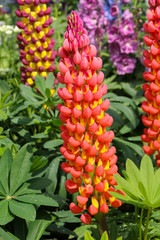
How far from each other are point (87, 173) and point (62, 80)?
357mm

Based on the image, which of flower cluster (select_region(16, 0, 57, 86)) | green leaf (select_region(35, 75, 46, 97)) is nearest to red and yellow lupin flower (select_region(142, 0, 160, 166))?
green leaf (select_region(35, 75, 46, 97))

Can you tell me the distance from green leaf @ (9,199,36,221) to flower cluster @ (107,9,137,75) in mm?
2059

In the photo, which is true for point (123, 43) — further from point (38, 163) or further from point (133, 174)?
point (133, 174)

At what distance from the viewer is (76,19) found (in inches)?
45.6

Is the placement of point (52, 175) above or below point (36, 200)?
below

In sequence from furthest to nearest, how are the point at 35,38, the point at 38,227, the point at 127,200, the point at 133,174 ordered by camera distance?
the point at 35,38 → the point at 38,227 → the point at 133,174 → the point at 127,200

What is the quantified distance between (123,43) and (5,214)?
2.23 meters

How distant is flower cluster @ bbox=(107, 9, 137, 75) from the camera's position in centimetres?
319

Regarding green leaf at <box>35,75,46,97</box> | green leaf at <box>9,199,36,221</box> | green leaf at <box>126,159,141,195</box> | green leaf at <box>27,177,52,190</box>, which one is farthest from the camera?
green leaf at <box>35,75,46,97</box>

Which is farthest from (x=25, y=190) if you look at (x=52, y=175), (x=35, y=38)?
(x=35, y=38)

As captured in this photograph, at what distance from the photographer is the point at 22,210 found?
4.61ft

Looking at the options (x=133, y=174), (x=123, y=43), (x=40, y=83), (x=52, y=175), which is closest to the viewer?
(x=133, y=174)

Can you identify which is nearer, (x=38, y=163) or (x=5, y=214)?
(x=5, y=214)

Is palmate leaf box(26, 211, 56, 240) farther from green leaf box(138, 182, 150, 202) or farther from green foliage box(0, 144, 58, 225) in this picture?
green leaf box(138, 182, 150, 202)
